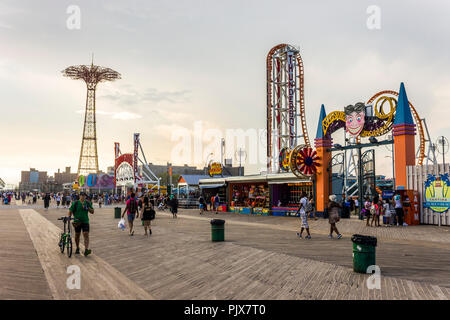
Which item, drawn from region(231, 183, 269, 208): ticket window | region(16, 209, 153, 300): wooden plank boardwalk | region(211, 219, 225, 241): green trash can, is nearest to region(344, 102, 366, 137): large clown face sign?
region(231, 183, 269, 208): ticket window

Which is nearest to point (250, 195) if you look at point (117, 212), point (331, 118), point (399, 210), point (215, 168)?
point (215, 168)

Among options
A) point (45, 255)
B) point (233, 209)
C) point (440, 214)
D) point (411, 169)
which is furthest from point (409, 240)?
point (233, 209)

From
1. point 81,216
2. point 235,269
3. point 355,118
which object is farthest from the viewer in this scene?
point 355,118

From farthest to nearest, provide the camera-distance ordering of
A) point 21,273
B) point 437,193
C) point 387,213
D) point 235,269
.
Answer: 1. point 387,213
2. point 437,193
3. point 235,269
4. point 21,273

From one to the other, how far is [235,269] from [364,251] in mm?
2897

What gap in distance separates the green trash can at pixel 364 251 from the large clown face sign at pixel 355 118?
16814mm

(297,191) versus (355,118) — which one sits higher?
(355,118)

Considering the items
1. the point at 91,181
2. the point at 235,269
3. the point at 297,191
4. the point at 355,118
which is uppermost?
the point at 355,118

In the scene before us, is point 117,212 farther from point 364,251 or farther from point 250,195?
point 364,251

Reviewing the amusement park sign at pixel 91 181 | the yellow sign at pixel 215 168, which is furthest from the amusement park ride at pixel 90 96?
the yellow sign at pixel 215 168

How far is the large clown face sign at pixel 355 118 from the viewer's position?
23422mm

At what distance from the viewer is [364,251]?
7977 mm
